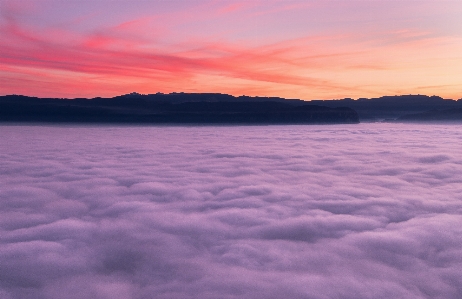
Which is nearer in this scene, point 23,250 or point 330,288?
point 330,288

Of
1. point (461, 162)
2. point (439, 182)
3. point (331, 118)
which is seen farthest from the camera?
point (331, 118)

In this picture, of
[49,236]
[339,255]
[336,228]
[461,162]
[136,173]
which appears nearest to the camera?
[339,255]

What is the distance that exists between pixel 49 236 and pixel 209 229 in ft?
6.16

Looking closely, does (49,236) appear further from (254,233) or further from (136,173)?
(136,173)

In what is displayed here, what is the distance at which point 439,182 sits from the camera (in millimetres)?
7648

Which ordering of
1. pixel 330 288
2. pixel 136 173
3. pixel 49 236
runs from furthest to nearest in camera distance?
pixel 136 173, pixel 49 236, pixel 330 288

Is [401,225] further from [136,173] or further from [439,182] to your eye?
[136,173]

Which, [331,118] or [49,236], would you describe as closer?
[49,236]

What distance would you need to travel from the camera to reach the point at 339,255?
381cm

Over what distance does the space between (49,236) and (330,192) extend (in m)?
4.58

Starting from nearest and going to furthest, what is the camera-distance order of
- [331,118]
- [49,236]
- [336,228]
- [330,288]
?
[330,288]
[49,236]
[336,228]
[331,118]

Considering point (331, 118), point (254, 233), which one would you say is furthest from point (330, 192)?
point (331, 118)

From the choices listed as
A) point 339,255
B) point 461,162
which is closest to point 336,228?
point 339,255

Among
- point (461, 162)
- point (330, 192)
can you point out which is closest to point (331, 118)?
point (461, 162)
